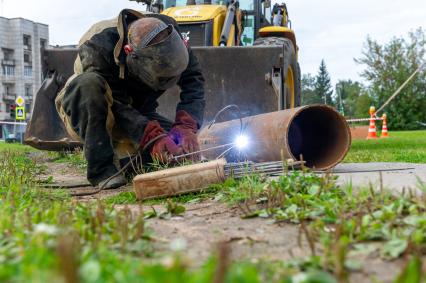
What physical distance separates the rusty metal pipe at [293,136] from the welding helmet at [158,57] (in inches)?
34.7

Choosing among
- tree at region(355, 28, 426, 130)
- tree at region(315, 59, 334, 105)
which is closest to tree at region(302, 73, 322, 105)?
tree at region(315, 59, 334, 105)

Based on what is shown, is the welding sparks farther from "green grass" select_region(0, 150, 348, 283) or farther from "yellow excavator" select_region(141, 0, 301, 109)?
"green grass" select_region(0, 150, 348, 283)

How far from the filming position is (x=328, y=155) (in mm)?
4855

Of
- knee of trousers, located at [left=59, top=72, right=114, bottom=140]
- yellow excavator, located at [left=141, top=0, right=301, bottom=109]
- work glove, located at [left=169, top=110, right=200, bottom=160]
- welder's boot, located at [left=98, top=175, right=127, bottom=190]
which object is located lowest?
welder's boot, located at [left=98, top=175, right=127, bottom=190]

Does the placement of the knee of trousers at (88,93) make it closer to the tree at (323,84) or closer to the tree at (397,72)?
the tree at (397,72)

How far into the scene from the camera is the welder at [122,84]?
427 cm

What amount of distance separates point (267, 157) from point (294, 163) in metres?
0.76

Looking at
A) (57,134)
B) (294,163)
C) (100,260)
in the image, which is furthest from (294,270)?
(57,134)

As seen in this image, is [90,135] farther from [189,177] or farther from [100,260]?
[100,260]

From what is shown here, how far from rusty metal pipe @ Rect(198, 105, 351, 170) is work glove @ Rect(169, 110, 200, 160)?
414mm

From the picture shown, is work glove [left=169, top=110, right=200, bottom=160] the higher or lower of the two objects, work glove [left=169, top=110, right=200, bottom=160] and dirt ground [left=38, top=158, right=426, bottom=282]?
the higher

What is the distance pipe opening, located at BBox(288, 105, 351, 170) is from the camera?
184 inches

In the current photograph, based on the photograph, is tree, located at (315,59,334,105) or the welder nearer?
the welder

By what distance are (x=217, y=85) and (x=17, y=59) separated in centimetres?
5853
